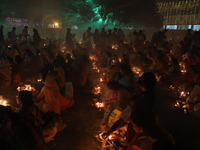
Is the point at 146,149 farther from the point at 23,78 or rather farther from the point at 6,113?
→ the point at 23,78

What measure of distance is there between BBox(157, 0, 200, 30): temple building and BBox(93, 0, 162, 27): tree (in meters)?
5.09

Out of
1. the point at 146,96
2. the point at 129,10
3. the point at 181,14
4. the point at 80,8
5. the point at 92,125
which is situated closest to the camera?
the point at 146,96

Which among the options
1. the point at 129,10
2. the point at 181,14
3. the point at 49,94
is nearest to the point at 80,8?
the point at 129,10

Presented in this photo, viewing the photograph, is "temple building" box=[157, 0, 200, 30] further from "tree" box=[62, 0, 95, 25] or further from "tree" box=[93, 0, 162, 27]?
"tree" box=[62, 0, 95, 25]

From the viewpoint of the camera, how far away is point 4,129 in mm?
2902

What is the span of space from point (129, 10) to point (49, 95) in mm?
19258

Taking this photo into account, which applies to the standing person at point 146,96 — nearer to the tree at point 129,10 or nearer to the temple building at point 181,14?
the tree at point 129,10

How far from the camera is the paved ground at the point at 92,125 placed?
4.50 m

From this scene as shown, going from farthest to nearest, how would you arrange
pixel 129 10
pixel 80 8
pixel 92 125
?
pixel 80 8, pixel 129 10, pixel 92 125

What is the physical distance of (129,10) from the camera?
2236 centimetres

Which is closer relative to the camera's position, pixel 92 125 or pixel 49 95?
pixel 49 95

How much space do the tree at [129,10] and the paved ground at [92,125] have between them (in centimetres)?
1668

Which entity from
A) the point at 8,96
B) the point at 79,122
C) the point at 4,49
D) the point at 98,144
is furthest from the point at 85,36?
the point at 98,144

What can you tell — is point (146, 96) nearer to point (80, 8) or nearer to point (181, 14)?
point (80, 8)
